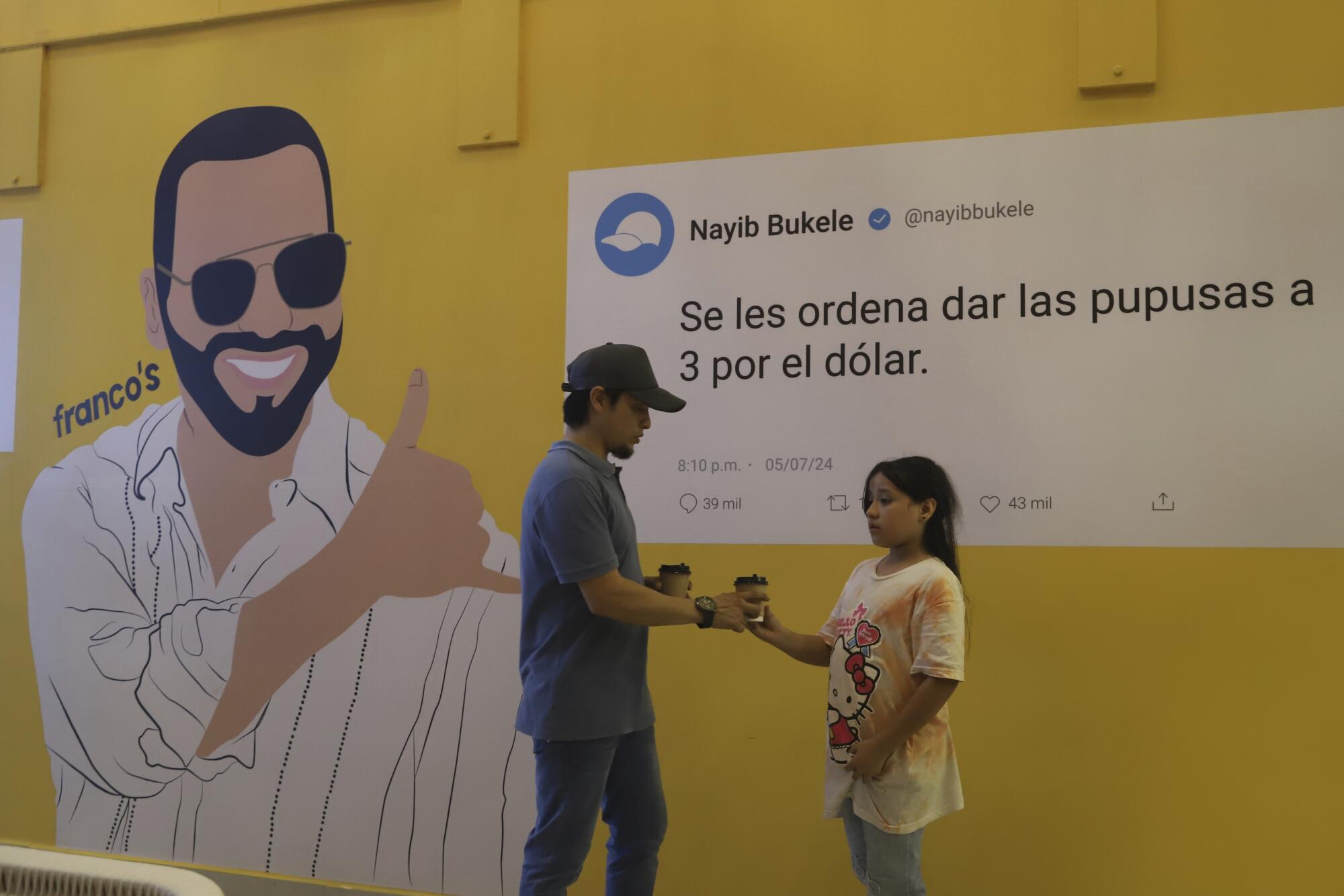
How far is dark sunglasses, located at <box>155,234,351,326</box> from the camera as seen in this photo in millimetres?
3564

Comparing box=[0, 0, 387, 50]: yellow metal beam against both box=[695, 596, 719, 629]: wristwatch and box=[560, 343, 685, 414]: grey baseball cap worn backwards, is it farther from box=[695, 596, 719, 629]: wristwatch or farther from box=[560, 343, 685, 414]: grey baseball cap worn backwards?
box=[695, 596, 719, 629]: wristwatch

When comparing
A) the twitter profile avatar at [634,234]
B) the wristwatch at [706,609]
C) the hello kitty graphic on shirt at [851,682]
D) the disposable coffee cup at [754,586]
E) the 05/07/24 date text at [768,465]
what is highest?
the twitter profile avatar at [634,234]

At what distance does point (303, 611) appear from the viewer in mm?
3506

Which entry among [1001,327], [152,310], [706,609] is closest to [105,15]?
[152,310]

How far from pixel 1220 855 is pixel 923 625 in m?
1.35

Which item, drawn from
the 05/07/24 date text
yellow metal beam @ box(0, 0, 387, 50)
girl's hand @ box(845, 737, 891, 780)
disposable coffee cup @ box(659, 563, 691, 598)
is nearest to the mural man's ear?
yellow metal beam @ box(0, 0, 387, 50)

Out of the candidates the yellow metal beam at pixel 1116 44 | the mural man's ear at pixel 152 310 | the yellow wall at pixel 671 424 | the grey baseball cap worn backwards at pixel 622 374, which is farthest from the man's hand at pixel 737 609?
the mural man's ear at pixel 152 310

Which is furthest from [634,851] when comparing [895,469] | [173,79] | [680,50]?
[173,79]

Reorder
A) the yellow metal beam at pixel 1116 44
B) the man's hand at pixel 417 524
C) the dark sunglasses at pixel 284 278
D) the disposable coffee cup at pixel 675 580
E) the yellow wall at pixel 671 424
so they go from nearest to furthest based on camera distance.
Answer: the disposable coffee cup at pixel 675 580
the yellow wall at pixel 671 424
the yellow metal beam at pixel 1116 44
the man's hand at pixel 417 524
the dark sunglasses at pixel 284 278

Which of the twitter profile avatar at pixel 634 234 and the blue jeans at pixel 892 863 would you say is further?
the twitter profile avatar at pixel 634 234

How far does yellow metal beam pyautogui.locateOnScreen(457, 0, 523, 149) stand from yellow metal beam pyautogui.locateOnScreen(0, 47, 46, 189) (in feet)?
5.89

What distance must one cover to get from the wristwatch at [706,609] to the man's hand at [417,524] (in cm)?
113

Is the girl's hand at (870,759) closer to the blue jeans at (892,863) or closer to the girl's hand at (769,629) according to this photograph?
the blue jeans at (892,863)

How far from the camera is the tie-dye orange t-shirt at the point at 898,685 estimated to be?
2.09 metres
